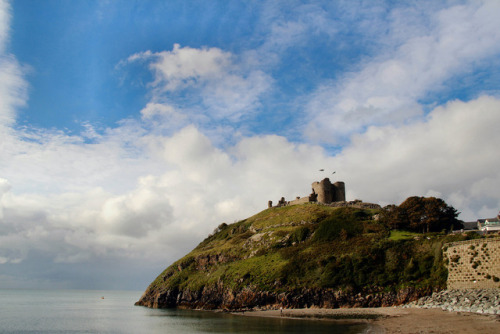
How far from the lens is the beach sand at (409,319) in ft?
115

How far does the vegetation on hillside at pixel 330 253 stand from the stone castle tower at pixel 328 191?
20.5 feet

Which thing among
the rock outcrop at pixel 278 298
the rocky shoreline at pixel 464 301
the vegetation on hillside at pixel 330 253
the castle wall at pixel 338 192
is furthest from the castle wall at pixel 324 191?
the rocky shoreline at pixel 464 301

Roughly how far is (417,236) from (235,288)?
37814 mm

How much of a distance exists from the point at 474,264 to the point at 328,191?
6084cm

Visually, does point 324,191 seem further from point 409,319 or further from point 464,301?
point 409,319

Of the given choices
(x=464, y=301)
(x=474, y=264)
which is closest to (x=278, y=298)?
(x=464, y=301)

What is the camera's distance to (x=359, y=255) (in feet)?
219

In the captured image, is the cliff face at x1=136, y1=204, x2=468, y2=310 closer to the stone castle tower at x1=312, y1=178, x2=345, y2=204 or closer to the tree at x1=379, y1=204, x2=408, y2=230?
the tree at x1=379, y1=204, x2=408, y2=230

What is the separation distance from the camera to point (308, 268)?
7012 cm

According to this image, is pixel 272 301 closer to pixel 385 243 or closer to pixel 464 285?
pixel 385 243

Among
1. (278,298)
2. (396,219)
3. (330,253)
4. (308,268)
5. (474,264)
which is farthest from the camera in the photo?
(396,219)

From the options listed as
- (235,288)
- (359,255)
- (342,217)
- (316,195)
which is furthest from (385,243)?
(316,195)

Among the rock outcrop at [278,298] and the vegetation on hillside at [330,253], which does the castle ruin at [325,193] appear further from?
the rock outcrop at [278,298]

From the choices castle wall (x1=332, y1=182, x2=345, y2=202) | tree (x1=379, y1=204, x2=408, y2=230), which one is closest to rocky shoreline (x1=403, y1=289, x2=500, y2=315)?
tree (x1=379, y1=204, x2=408, y2=230)
